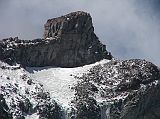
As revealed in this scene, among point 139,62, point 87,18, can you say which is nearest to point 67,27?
point 87,18

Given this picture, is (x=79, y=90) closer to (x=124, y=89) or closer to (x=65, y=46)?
(x=124, y=89)

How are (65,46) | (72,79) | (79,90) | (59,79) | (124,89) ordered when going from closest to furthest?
(79,90) < (124,89) < (59,79) < (72,79) < (65,46)

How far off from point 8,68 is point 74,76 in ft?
44.8

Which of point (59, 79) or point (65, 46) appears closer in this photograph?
point (59, 79)

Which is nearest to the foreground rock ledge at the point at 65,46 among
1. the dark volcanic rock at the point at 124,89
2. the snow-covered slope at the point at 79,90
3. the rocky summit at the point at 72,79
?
the rocky summit at the point at 72,79

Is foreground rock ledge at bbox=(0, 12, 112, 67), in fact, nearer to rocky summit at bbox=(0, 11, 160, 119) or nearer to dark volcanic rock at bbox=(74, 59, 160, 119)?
rocky summit at bbox=(0, 11, 160, 119)

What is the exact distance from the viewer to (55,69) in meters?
194

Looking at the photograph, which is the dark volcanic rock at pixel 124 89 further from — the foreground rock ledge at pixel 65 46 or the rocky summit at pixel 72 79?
the foreground rock ledge at pixel 65 46

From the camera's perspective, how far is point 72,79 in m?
190

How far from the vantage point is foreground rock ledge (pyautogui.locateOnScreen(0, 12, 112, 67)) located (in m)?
192

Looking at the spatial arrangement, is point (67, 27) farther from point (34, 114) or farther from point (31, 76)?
point (34, 114)

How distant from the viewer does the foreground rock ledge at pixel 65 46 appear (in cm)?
19162

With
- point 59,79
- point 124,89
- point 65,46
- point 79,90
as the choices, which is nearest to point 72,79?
point 59,79

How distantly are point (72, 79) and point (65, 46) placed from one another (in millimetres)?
9129
